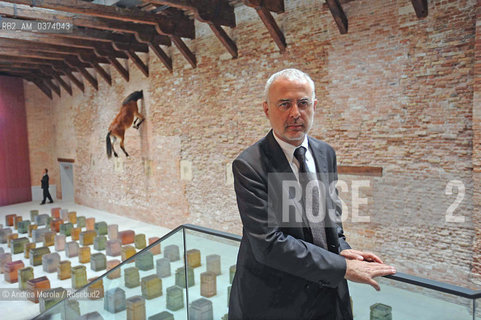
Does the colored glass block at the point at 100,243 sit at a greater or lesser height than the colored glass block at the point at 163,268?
lesser

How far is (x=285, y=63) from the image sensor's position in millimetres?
7547

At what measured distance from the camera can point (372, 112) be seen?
6398mm

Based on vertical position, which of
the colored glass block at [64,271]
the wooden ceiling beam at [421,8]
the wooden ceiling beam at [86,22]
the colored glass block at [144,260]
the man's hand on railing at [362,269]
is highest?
the wooden ceiling beam at [86,22]

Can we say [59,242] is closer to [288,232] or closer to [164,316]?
[164,316]

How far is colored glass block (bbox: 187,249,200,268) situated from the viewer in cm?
373

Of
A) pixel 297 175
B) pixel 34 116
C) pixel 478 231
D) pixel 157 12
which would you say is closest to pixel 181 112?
pixel 157 12

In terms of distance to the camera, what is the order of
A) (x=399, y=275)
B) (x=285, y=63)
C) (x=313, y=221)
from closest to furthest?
(x=313, y=221) → (x=399, y=275) → (x=285, y=63)

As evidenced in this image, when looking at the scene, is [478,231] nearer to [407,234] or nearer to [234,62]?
[407,234]

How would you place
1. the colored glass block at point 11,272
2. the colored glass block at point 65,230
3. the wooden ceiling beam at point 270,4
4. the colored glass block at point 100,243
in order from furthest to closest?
the colored glass block at point 65,230, the colored glass block at point 100,243, the colored glass block at point 11,272, the wooden ceiling beam at point 270,4

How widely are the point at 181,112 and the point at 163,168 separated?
183 cm

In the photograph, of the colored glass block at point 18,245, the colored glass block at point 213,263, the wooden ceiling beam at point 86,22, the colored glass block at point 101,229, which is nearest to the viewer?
the colored glass block at point 213,263

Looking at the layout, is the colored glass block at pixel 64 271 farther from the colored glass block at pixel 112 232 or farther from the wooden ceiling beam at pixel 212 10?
the wooden ceiling beam at pixel 212 10

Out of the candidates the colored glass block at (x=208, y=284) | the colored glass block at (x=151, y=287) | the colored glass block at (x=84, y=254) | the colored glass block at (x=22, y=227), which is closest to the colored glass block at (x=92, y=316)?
the colored glass block at (x=151, y=287)

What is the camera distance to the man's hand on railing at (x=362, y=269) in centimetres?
174
